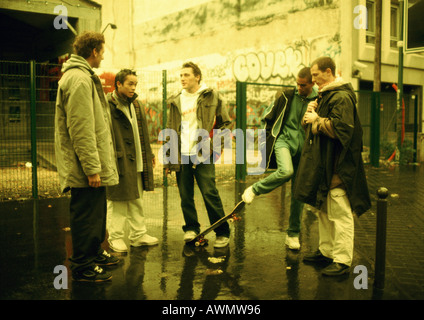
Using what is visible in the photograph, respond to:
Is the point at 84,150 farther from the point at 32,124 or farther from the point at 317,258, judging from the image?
the point at 32,124

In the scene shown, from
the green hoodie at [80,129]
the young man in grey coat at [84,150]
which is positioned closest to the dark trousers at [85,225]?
the young man in grey coat at [84,150]

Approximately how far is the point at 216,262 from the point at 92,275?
1337 mm

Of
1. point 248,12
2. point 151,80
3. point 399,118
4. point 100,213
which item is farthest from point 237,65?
point 100,213

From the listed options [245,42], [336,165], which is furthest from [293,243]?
[245,42]

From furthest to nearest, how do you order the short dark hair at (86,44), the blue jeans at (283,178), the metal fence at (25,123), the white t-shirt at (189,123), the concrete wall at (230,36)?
the concrete wall at (230,36) → the metal fence at (25,123) → the white t-shirt at (189,123) → the blue jeans at (283,178) → the short dark hair at (86,44)

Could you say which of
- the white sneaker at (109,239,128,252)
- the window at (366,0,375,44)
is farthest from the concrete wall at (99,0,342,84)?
the white sneaker at (109,239,128,252)

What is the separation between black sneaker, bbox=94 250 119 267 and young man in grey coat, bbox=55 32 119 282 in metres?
0.30

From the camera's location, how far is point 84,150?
392 cm

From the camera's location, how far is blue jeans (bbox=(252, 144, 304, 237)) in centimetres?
497

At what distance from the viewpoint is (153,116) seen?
49.6ft

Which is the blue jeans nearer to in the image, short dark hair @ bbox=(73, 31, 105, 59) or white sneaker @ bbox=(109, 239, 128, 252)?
white sneaker @ bbox=(109, 239, 128, 252)

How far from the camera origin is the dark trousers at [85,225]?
4086mm

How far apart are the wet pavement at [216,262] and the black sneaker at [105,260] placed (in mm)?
86

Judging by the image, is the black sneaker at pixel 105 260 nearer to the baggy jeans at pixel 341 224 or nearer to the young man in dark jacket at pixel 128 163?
the young man in dark jacket at pixel 128 163
